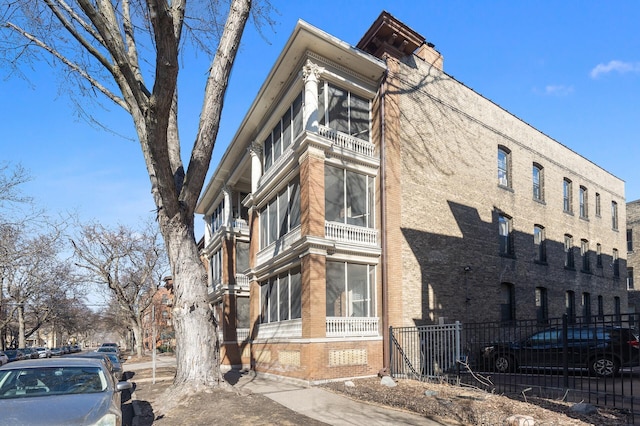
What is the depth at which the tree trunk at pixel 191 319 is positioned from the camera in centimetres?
1085

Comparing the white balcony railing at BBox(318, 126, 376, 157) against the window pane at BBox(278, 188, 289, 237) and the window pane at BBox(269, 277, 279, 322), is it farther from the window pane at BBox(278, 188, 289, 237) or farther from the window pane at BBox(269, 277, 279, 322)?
the window pane at BBox(269, 277, 279, 322)

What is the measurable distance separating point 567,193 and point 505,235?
7763 mm

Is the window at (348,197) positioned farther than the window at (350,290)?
Yes

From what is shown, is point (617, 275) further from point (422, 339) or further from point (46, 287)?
point (46, 287)

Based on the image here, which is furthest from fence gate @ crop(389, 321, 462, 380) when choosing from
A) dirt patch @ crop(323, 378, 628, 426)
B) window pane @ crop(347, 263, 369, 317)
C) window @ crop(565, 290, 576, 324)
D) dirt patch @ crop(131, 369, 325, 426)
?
window @ crop(565, 290, 576, 324)

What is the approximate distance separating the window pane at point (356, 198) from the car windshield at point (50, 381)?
34.6 ft

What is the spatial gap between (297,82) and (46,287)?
35905 mm

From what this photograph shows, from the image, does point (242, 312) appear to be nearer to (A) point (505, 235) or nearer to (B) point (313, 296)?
(B) point (313, 296)

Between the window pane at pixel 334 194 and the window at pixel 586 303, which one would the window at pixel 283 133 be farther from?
the window at pixel 586 303

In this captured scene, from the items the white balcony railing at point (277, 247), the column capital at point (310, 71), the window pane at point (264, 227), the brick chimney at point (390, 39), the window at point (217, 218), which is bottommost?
the white balcony railing at point (277, 247)

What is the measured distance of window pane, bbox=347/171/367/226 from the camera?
16547 millimetres

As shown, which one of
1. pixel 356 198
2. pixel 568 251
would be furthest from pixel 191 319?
pixel 568 251

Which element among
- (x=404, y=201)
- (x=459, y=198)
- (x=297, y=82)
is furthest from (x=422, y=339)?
(x=297, y=82)

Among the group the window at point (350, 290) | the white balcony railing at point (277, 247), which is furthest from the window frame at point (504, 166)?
the white balcony railing at point (277, 247)
